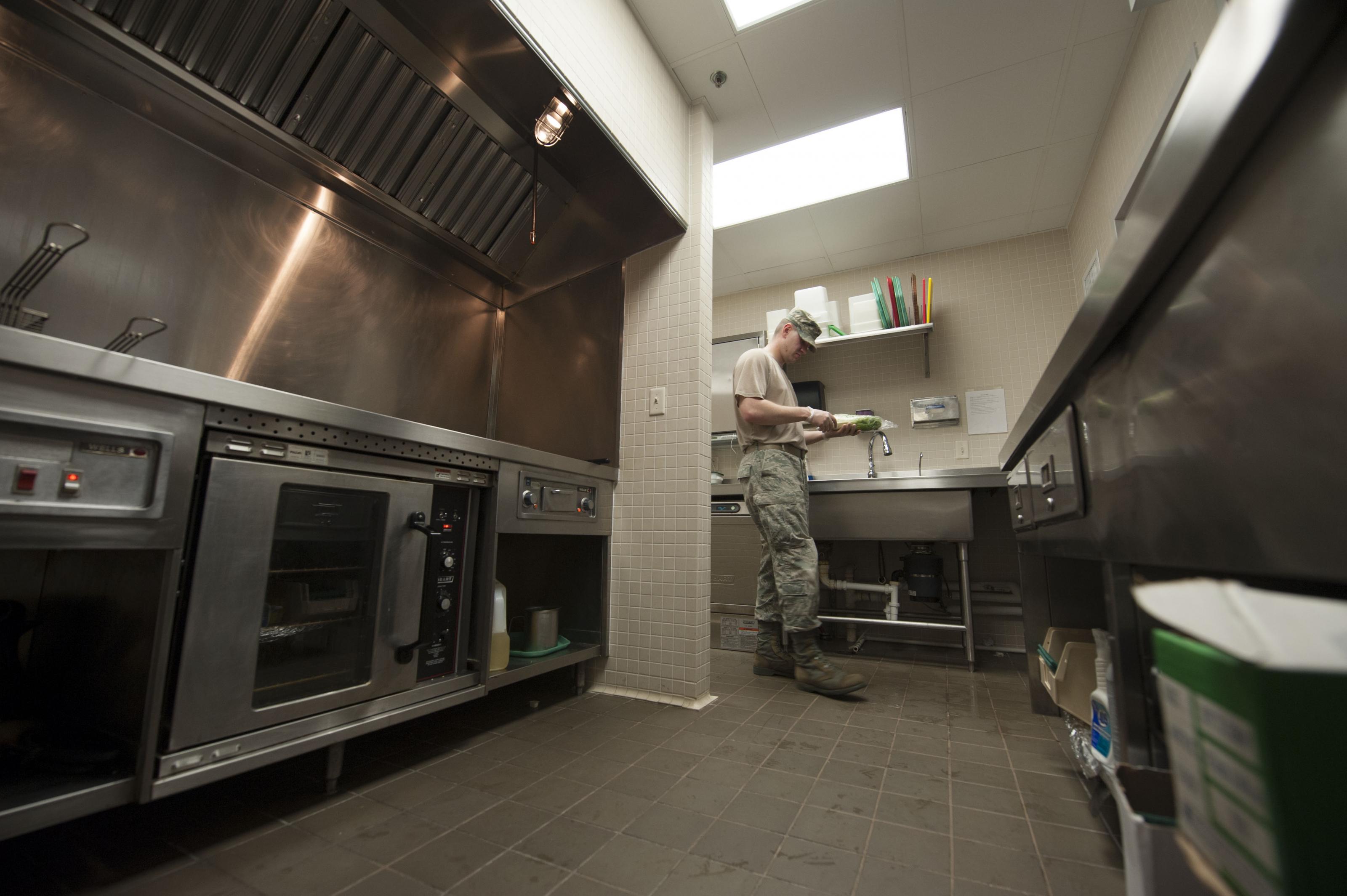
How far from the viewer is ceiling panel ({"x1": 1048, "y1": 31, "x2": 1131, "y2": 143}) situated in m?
2.04

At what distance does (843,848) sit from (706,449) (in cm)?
127

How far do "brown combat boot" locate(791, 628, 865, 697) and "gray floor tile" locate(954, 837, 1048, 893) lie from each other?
3.14ft

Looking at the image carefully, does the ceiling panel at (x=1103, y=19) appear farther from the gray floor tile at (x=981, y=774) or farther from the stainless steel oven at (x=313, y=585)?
the stainless steel oven at (x=313, y=585)

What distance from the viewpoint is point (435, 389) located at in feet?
7.31

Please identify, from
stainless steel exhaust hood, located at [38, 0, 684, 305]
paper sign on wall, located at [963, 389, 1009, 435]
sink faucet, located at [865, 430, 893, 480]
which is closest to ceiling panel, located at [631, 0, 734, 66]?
stainless steel exhaust hood, located at [38, 0, 684, 305]

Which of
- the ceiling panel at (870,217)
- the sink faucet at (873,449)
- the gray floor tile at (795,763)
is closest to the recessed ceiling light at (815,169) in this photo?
the ceiling panel at (870,217)

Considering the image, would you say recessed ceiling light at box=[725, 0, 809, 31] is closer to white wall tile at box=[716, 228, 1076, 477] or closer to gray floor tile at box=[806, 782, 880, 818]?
white wall tile at box=[716, 228, 1076, 477]

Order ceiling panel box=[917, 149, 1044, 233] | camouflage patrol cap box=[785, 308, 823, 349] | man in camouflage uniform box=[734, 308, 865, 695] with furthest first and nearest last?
ceiling panel box=[917, 149, 1044, 233], camouflage patrol cap box=[785, 308, 823, 349], man in camouflage uniform box=[734, 308, 865, 695]

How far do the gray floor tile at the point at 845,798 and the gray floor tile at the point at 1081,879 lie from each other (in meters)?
0.30

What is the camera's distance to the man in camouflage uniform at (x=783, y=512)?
200 centimetres

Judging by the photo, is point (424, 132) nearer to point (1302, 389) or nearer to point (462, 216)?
point (462, 216)

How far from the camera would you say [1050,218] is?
9.98 ft

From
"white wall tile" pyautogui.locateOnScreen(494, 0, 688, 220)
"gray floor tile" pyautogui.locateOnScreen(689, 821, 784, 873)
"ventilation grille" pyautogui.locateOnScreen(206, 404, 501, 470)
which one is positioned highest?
"white wall tile" pyautogui.locateOnScreen(494, 0, 688, 220)

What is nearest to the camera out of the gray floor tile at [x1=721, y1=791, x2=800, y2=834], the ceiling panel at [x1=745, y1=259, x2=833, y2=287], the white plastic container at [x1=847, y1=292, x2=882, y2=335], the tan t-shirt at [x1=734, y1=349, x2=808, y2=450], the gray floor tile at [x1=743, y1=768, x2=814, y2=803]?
the gray floor tile at [x1=721, y1=791, x2=800, y2=834]
